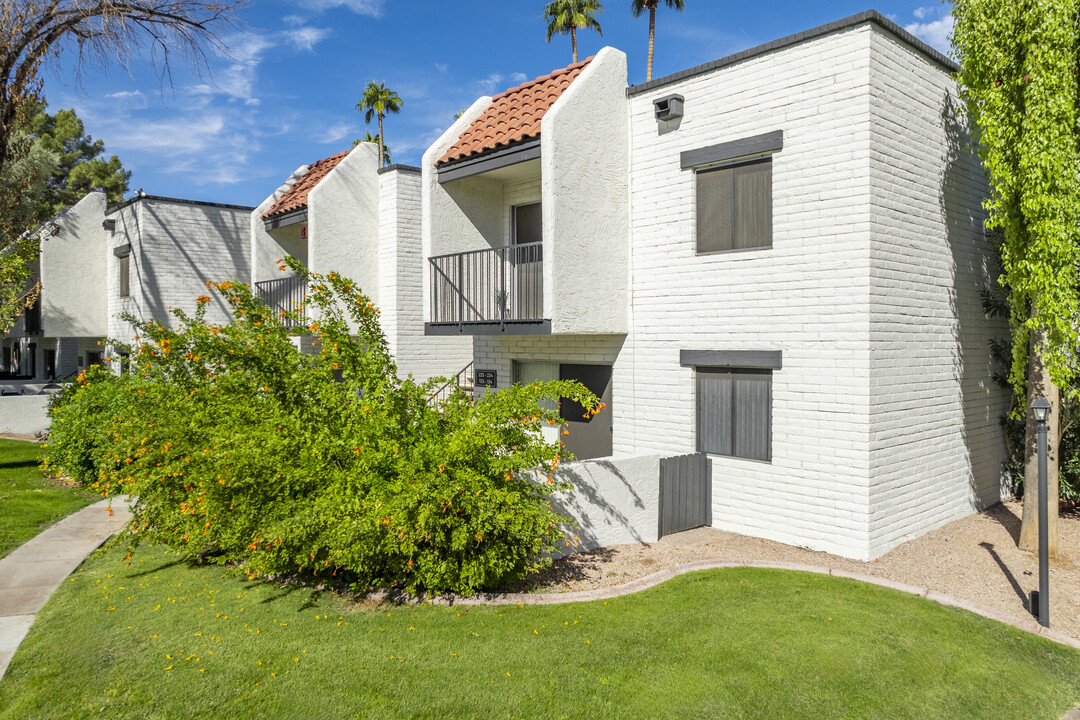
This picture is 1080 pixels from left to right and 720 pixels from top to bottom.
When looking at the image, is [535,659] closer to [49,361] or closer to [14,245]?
Answer: [14,245]

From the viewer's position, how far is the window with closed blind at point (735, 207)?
9578 millimetres

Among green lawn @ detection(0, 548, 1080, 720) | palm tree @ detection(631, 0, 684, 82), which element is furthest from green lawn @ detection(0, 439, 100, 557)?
palm tree @ detection(631, 0, 684, 82)

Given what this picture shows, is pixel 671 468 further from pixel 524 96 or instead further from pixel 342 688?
pixel 524 96

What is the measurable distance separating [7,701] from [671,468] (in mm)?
7375

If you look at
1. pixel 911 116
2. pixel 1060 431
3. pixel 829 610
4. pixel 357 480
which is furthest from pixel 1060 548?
pixel 357 480

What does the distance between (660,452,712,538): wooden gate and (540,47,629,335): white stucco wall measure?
235 cm

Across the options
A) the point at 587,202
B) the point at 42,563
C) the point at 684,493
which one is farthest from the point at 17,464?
the point at 684,493

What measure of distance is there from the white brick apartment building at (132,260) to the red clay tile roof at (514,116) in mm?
10788

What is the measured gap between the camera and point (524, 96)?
12.4m

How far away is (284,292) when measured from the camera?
54.8ft

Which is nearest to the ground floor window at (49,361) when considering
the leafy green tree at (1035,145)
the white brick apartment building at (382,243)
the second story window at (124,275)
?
the second story window at (124,275)

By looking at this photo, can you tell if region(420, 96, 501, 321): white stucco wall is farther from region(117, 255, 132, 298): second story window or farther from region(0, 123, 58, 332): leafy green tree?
region(117, 255, 132, 298): second story window

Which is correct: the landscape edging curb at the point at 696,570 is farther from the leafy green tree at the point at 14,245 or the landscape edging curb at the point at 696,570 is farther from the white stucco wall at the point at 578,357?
the leafy green tree at the point at 14,245

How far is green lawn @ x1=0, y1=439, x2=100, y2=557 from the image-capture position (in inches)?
388
